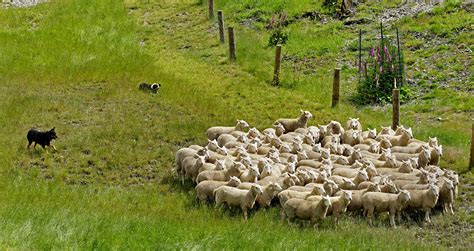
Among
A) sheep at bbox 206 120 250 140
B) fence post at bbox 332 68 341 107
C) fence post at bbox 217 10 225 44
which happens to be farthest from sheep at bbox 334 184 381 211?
fence post at bbox 217 10 225 44

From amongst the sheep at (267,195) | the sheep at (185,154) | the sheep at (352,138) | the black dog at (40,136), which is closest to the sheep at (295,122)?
the sheep at (352,138)

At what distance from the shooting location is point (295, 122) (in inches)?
919

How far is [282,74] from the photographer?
31.0 metres

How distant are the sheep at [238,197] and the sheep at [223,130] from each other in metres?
5.67

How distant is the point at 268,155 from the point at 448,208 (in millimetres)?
4904

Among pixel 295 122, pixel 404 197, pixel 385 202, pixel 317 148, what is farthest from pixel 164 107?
pixel 404 197

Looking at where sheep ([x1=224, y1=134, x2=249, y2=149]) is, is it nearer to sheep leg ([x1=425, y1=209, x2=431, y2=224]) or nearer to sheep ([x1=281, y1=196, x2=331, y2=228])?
sheep ([x1=281, y1=196, x2=331, y2=228])

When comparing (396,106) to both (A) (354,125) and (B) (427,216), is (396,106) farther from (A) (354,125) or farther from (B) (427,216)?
(B) (427,216)

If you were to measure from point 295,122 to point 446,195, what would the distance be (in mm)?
7266

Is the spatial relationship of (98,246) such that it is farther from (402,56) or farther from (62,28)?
(62,28)

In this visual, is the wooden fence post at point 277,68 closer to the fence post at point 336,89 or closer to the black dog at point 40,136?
the fence post at point 336,89

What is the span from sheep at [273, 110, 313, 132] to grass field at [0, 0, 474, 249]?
171 cm

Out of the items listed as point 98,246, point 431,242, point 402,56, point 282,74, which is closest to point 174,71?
point 282,74

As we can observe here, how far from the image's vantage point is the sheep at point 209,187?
17391 mm
